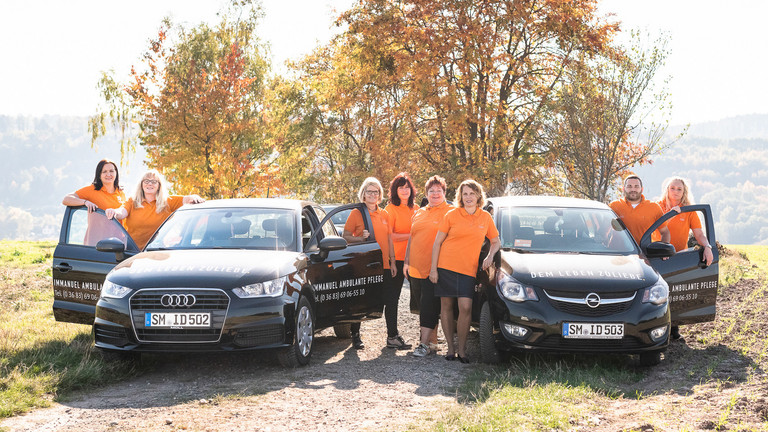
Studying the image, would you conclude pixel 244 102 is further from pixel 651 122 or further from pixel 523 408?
pixel 523 408

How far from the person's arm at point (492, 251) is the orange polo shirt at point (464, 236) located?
51 mm

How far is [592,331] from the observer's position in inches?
289

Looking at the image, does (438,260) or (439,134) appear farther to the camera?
(439,134)

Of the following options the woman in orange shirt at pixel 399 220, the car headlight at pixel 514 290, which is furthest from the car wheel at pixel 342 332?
the car headlight at pixel 514 290

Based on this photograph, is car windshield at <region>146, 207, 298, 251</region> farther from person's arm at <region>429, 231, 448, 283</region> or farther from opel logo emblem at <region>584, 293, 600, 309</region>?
opel logo emblem at <region>584, 293, 600, 309</region>

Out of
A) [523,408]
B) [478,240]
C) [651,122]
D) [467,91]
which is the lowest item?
[523,408]

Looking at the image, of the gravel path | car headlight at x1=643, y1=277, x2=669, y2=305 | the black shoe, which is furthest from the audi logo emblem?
car headlight at x1=643, y1=277, x2=669, y2=305

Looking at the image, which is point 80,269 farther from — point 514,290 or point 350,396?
point 514,290

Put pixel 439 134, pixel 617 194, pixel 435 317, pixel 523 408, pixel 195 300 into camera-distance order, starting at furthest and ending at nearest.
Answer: pixel 439 134 → pixel 617 194 → pixel 435 317 → pixel 195 300 → pixel 523 408

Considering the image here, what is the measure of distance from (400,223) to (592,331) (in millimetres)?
2864

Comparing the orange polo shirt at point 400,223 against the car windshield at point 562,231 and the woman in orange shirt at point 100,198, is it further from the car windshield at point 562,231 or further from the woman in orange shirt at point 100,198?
the woman in orange shirt at point 100,198

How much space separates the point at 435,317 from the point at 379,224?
1.31 meters

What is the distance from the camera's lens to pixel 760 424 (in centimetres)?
512

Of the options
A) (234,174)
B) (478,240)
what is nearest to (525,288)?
(478,240)
